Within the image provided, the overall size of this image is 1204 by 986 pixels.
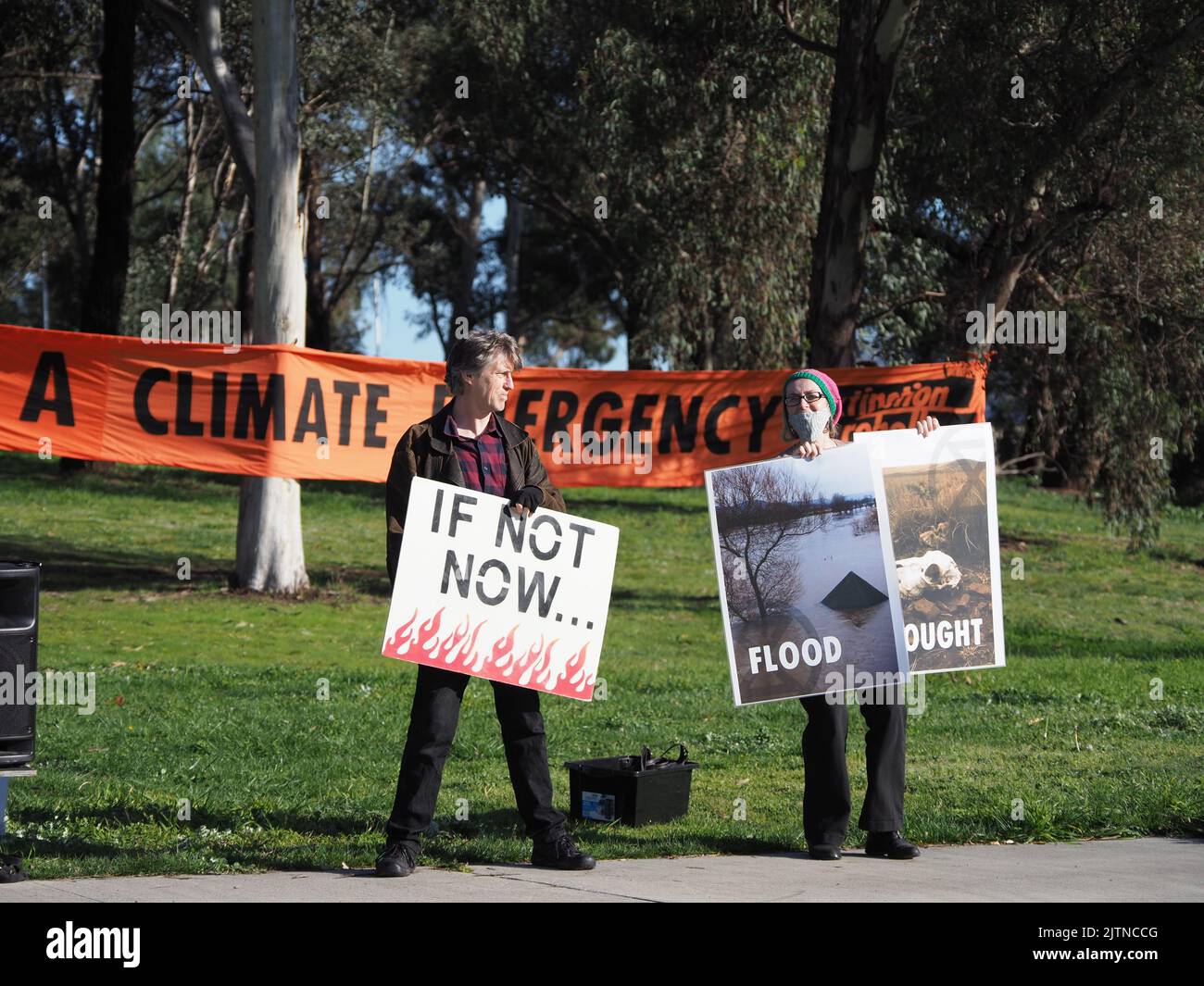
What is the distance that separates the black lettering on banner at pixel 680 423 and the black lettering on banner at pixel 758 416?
55 cm

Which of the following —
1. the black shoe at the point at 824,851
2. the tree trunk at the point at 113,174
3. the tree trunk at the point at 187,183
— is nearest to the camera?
the black shoe at the point at 824,851

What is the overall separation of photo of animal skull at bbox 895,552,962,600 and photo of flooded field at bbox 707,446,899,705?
13 cm

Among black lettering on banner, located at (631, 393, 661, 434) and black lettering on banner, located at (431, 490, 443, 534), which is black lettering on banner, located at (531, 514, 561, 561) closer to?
black lettering on banner, located at (431, 490, 443, 534)

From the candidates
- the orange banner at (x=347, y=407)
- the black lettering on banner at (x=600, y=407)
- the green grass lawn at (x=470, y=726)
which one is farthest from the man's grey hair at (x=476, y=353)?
the black lettering on banner at (x=600, y=407)

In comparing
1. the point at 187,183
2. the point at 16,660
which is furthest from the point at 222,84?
the point at 187,183

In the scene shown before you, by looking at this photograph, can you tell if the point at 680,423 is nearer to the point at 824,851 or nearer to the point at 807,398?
the point at 807,398

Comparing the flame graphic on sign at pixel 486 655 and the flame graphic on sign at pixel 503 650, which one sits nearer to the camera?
the flame graphic on sign at pixel 486 655

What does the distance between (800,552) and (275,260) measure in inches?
475

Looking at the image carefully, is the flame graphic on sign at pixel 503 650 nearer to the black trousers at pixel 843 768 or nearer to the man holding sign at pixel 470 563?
the man holding sign at pixel 470 563

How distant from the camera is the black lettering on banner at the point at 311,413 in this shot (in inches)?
553

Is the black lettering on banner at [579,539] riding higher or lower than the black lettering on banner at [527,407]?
lower

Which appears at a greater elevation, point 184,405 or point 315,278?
point 315,278

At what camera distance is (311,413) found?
1409 cm

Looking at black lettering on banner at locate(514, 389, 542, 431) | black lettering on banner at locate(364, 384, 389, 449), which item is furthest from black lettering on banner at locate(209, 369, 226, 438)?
black lettering on banner at locate(514, 389, 542, 431)
